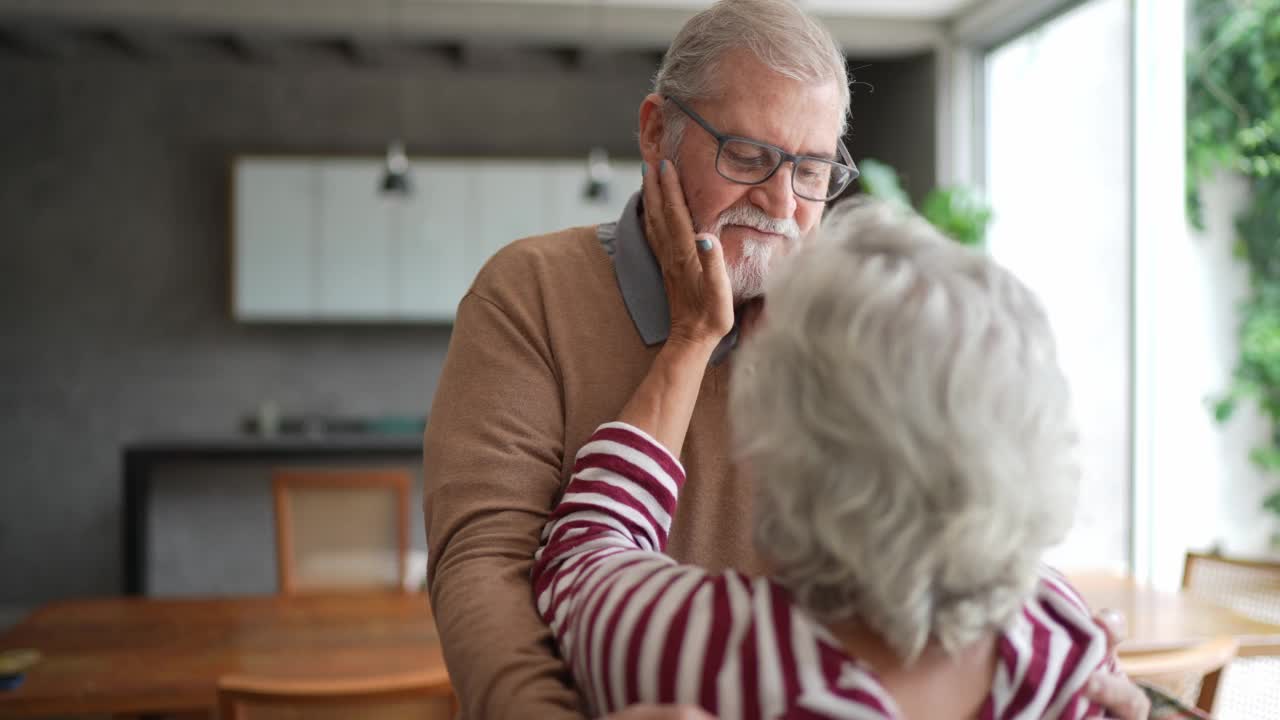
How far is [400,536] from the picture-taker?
3.19m

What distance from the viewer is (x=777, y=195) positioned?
1.06m

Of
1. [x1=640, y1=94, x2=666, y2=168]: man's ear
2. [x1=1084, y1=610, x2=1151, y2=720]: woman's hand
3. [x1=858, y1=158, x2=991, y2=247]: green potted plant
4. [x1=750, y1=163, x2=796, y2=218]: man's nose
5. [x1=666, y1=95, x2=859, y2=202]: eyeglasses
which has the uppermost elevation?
[x1=858, y1=158, x2=991, y2=247]: green potted plant

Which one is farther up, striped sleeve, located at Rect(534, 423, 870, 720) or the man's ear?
the man's ear

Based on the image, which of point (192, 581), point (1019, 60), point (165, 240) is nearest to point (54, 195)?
point (165, 240)

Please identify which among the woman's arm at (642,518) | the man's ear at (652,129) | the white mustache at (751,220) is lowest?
the woman's arm at (642,518)

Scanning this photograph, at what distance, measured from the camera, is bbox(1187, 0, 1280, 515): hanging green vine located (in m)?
3.38

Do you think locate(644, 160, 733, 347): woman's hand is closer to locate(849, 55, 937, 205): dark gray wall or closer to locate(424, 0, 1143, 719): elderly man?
locate(424, 0, 1143, 719): elderly man

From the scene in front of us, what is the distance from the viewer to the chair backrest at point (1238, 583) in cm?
246

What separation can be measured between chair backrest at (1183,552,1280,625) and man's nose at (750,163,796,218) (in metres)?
2.03

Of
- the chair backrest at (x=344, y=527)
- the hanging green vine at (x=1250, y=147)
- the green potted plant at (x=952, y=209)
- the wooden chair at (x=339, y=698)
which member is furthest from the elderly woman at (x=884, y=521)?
the green potted plant at (x=952, y=209)

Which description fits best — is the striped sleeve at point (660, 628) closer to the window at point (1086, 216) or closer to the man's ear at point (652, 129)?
the man's ear at point (652, 129)

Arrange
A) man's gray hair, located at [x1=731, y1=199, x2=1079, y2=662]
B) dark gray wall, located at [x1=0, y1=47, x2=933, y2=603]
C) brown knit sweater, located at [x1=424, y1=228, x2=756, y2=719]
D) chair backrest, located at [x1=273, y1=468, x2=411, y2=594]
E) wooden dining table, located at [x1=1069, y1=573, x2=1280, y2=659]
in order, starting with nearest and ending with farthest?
1. man's gray hair, located at [x1=731, y1=199, x2=1079, y2=662]
2. brown knit sweater, located at [x1=424, y1=228, x2=756, y2=719]
3. wooden dining table, located at [x1=1069, y1=573, x2=1280, y2=659]
4. chair backrest, located at [x1=273, y1=468, x2=411, y2=594]
5. dark gray wall, located at [x1=0, y1=47, x2=933, y2=603]

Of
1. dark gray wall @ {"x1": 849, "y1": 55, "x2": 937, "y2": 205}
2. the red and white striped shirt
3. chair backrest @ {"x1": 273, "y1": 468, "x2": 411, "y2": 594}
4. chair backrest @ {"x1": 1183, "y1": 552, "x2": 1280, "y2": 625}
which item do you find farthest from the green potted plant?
the red and white striped shirt

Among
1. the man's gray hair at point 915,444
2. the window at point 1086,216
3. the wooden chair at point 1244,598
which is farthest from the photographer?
the window at point 1086,216
